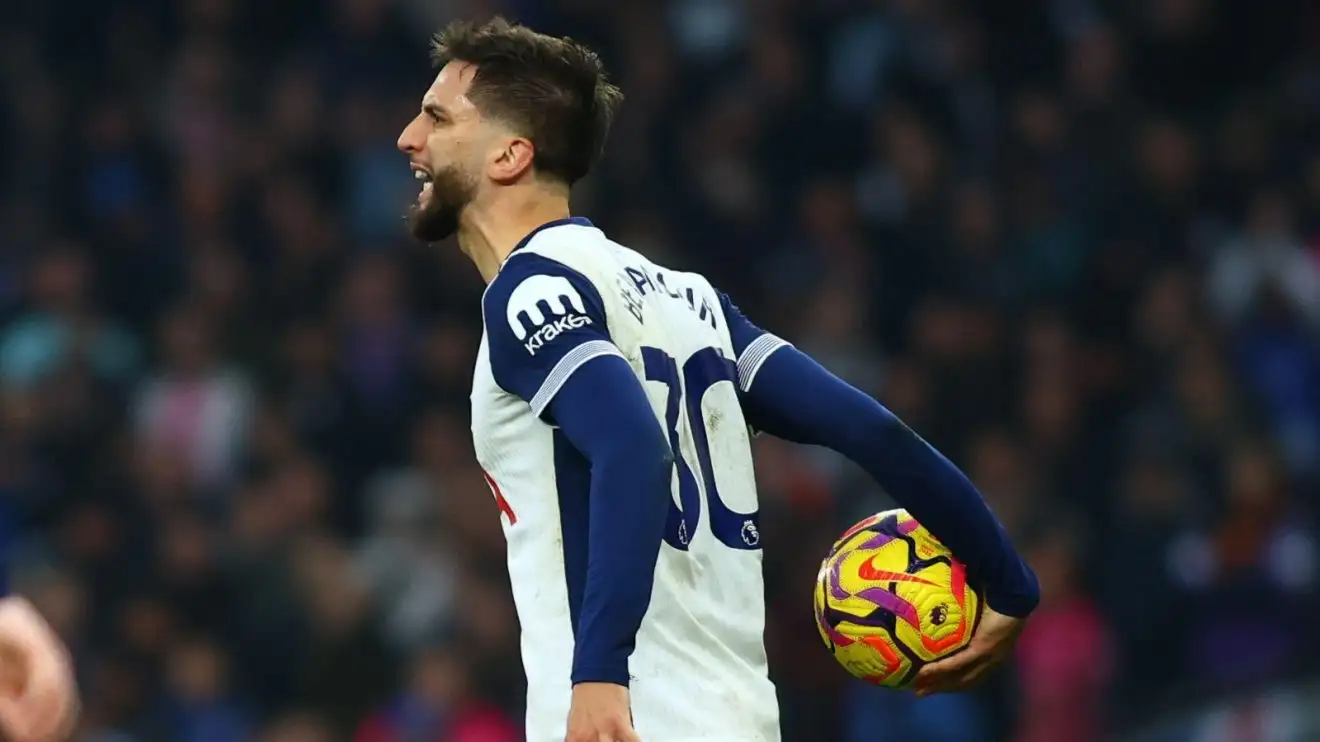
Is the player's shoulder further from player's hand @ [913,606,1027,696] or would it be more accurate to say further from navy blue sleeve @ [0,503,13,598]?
navy blue sleeve @ [0,503,13,598]

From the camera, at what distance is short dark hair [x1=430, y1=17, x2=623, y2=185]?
→ 3.86 meters

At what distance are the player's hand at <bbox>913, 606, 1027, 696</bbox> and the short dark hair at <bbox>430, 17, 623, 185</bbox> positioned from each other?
3.52ft

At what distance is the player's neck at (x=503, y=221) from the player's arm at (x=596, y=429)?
0.19 metres

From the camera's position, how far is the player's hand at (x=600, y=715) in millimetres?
3279

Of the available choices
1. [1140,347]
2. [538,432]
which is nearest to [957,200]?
[1140,347]

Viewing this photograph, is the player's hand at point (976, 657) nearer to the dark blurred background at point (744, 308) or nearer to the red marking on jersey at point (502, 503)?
the red marking on jersey at point (502, 503)

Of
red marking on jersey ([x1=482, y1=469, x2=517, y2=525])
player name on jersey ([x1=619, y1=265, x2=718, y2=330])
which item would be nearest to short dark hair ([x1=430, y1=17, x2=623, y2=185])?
player name on jersey ([x1=619, y1=265, x2=718, y2=330])

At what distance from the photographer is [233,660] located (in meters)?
9.07

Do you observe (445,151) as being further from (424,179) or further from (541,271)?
(541,271)

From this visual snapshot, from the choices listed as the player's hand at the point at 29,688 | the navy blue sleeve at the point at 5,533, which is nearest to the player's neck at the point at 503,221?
the player's hand at the point at 29,688

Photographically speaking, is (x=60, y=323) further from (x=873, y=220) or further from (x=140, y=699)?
(x=873, y=220)

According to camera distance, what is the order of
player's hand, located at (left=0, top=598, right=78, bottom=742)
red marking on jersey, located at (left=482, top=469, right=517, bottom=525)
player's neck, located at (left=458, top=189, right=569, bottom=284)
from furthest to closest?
player's neck, located at (left=458, top=189, right=569, bottom=284) → red marking on jersey, located at (left=482, top=469, right=517, bottom=525) → player's hand, located at (left=0, top=598, right=78, bottom=742)

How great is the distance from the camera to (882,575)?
4.00 m

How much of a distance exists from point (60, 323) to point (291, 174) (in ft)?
4.73
